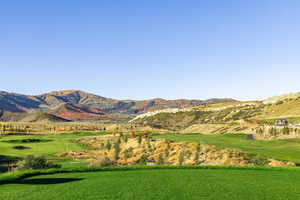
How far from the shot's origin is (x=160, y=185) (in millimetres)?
14141

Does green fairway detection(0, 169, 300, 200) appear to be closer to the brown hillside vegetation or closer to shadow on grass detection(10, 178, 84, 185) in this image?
shadow on grass detection(10, 178, 84, 185)

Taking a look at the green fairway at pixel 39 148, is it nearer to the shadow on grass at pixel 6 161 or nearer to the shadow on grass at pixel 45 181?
the shadow on grass at pixel 6 161

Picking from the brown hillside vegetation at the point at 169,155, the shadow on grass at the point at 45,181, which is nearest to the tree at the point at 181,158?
the brown hillside vegetation at the point at 169,155

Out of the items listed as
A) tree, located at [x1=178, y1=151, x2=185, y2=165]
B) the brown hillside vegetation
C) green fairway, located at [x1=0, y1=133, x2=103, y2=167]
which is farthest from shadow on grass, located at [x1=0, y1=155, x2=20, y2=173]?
tree, located at [x1=178, y1=151, x2=185, y2=165]

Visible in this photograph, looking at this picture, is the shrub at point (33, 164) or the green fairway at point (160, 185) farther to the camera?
the shrub at point (33, 164)

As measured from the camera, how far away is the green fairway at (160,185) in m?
12.1

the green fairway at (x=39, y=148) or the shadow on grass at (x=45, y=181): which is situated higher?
the shadow on grass at (x=45, y=181)

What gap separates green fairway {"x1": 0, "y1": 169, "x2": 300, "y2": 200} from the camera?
39.8 ft

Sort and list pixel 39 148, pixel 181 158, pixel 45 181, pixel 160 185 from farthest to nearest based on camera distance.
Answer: pixel 39 148 → pixel 181 158 → pixel 45 181 → pixel 160 185

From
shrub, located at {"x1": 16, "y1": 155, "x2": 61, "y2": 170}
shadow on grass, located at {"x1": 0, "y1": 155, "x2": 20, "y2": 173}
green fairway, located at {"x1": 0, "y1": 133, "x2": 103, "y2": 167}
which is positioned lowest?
shadow on grass, located at {"x1": 0, "y1": 155, "x2": 20, "y2": 173}

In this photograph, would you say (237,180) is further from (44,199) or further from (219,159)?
(219,159)

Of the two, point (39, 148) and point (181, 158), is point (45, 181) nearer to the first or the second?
point (181, 158)

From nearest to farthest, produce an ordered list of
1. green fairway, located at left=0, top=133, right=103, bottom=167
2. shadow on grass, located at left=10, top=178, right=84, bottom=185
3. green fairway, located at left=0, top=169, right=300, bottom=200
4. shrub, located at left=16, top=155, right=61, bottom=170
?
green fairway, located at left=0, top=169, right=300, bottom=200
shadow on grass, located at left=10, top=178, right=84, bottom=185
shrub, located at left=16, top=155, right=61, bottom=170
green fairway, located at left=0, top=133, right=103, bottom=167

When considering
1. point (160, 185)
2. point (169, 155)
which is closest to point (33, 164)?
point (160, 185)
